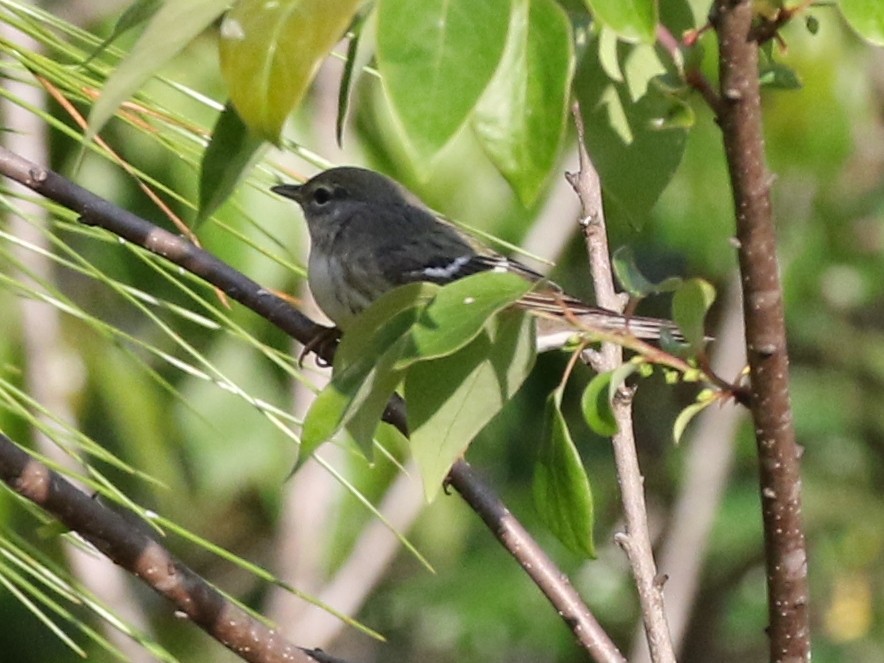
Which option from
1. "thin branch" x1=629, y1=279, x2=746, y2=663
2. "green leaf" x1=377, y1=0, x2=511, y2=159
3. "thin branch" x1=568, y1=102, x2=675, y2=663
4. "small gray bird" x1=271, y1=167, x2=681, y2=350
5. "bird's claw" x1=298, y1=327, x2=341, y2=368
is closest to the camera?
"green leaf" x1=377, y1=0, x2=511, y2=159

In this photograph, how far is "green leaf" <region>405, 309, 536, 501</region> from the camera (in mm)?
1257

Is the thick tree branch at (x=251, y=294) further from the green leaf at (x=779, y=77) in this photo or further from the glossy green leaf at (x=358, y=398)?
the green leaf at (x=779, y=77)

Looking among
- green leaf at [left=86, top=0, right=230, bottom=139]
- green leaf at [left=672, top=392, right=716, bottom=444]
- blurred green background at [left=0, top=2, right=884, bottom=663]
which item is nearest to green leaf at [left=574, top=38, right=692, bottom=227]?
green leaf at [left=672, top=392, right=716, bottom=444]

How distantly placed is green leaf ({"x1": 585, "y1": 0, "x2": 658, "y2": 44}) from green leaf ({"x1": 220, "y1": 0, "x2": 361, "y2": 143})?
0.17 meters

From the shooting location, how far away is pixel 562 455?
1.40m

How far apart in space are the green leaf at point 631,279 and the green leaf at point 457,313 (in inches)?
6.6

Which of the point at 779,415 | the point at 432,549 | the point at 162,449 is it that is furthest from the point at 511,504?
the point at 779,415

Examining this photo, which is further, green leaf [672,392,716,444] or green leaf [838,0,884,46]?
green leaf [672,392,716,444]

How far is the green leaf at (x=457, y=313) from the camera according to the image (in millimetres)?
1201

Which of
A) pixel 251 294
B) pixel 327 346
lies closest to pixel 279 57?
pixel 251 294

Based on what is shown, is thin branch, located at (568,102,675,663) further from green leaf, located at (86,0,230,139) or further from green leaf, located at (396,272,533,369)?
green leaf, located at (86,0,230,139)

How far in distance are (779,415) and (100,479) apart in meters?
0.72

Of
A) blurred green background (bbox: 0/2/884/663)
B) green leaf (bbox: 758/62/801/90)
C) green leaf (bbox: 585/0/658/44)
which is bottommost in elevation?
blurred green background (bbox: 0/2/884/663)

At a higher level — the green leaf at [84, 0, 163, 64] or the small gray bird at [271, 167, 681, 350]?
the green leaf at [84, 0, 163, 64]
